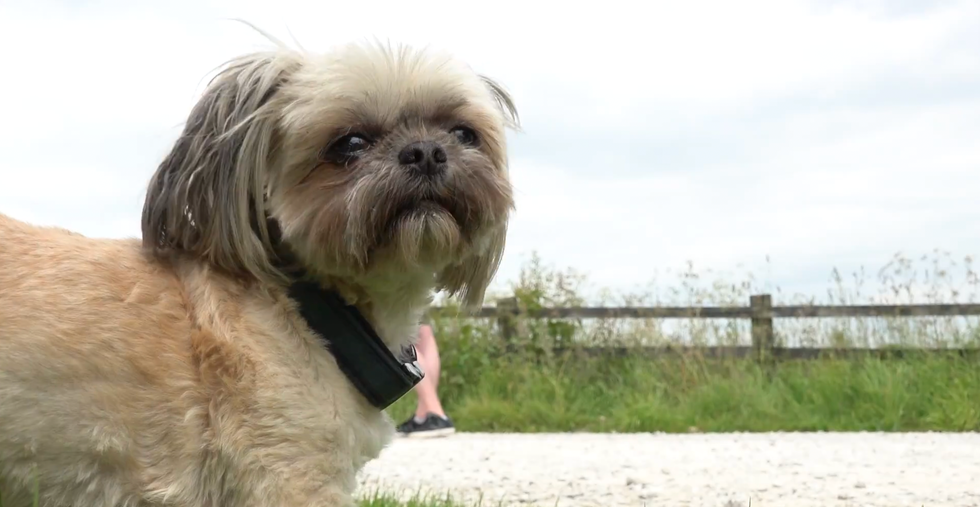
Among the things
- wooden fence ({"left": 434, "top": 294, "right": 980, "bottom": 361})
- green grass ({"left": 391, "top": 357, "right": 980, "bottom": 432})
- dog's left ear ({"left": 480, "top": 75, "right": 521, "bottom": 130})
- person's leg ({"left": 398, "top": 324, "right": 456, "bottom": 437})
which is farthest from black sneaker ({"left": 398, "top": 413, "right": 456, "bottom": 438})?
dog's left ear ({"left": 480, "top": 75, "right": 521, "bottom": 130})

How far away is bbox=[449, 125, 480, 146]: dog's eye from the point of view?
104 inches

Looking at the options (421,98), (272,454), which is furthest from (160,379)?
(421,98)

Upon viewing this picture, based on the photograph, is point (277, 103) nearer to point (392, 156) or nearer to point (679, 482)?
point (392, 156)

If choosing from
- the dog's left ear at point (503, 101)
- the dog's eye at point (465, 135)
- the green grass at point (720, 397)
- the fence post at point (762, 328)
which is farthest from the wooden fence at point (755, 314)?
the dog's eye at point (465, 135)

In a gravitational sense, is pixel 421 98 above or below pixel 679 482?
above

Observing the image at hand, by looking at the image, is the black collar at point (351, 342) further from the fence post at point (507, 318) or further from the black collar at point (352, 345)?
the fence post at point (507, 318)

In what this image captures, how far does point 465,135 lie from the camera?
8.79ft

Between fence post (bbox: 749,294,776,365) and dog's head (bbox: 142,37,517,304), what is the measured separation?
9.40 meters

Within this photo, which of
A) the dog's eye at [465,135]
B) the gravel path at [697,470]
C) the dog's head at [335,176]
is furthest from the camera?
the gravel path at [697,470]

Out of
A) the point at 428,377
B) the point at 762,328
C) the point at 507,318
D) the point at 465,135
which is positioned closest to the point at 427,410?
the point at 428,377

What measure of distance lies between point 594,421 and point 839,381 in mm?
2409

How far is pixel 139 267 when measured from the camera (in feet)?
7.73

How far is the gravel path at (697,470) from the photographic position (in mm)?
4809

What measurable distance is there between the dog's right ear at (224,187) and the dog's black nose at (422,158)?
0.40 meters
